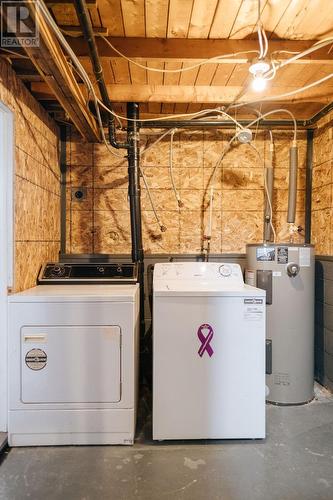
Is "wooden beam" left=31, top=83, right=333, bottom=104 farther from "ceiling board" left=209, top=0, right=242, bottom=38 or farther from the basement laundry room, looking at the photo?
"ceiling board" left=209, top=0, right=242, bottom=38

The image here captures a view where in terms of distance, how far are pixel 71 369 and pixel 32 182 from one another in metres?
1.35

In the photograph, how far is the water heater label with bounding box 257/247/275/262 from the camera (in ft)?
8.20

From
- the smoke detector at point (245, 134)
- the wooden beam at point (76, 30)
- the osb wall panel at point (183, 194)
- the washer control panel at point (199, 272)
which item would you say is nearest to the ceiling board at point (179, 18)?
the wooden beam at point (76, 30)

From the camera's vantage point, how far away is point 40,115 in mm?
2549

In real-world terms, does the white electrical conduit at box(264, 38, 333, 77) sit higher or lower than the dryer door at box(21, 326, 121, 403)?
higher

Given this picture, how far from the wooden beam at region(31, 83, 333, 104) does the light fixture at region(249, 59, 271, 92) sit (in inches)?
20.5

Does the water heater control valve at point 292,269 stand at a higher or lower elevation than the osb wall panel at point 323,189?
lower

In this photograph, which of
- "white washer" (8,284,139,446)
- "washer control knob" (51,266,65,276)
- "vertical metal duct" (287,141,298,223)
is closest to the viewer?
"white washer" (8,284,139,446)

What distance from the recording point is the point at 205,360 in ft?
6.43

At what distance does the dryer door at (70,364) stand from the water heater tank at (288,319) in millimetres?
1253

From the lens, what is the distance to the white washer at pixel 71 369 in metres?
1.92

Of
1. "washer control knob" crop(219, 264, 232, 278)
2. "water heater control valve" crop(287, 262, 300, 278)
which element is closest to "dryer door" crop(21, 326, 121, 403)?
"washer control knob" crop(219, 264, 232, 278)

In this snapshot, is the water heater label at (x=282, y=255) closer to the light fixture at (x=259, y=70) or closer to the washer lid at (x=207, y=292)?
the washer lid at (x=207, y=292)

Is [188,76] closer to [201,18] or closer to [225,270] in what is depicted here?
[201,18]
